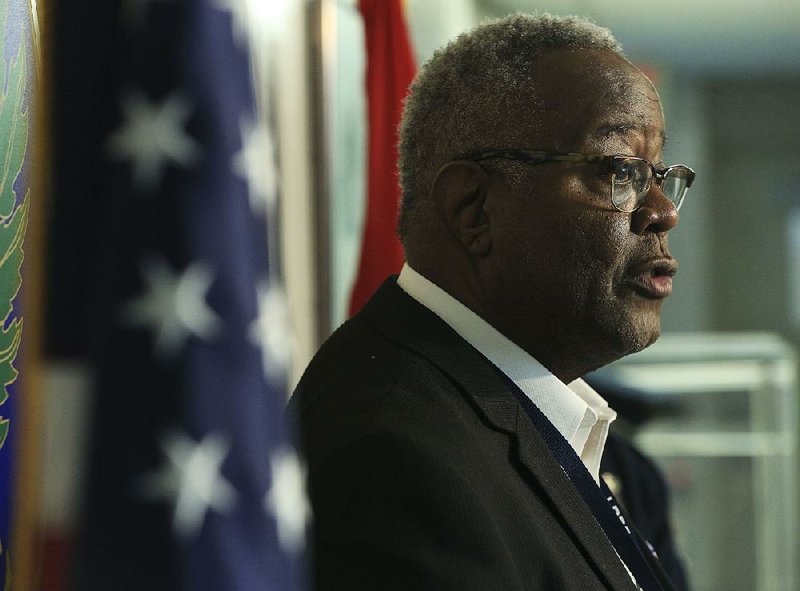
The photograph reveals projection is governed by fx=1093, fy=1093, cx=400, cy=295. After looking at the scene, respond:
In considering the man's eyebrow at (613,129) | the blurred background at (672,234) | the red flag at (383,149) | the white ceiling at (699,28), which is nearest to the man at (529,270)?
the man's eyebrow at (613,129)

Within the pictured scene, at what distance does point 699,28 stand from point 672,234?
1.79 meters

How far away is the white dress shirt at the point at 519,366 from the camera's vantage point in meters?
1.44

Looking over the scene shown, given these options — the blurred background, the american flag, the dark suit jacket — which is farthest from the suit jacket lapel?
the american flag

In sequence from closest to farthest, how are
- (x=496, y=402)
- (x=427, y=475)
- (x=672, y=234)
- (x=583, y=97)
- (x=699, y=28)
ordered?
(x=427, y=475) → (x=496, y=402) → (x=583, y=97) → (x=699, y=28) → (x=672, y=234)

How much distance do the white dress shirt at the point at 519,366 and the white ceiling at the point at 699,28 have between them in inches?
168

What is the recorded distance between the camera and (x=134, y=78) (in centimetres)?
78

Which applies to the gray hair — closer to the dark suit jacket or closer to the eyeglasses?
the eyeglasses

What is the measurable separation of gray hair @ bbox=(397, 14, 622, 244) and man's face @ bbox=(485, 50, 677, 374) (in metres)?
0.03

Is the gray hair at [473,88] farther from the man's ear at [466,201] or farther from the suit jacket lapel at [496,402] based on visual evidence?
the suit jacket lapel at [496,402]

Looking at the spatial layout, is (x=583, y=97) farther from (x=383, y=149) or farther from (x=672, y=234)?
(x=672, y=234)

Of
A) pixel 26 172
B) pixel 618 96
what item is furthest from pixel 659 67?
pixel 26 172

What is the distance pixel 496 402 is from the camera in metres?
1.35

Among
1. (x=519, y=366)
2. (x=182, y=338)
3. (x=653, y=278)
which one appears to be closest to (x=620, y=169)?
(x=653, y=278)

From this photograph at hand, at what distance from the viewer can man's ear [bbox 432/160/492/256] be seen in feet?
4.86
